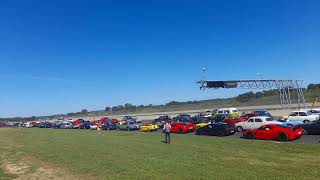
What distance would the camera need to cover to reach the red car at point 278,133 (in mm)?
31109

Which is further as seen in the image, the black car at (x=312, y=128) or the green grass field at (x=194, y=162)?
the black car at (x=312, y=128)

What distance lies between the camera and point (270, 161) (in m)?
20.7

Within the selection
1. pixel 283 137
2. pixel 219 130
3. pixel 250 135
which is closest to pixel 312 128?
pixel 283 137

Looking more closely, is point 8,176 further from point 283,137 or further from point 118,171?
point 283,137

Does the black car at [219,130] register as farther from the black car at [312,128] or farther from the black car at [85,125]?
the black car at [85,125]

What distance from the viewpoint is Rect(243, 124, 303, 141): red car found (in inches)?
1225

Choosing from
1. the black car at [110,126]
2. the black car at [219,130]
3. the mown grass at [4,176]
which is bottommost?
the mown grass at [4,176]

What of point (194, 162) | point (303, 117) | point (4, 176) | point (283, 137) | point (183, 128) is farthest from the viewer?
point (183, 128)

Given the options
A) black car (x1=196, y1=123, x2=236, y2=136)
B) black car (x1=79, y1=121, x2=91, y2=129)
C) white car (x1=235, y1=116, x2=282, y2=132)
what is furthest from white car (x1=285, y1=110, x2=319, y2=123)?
black car (x1=79, y1=121, x2=91, y2=129)

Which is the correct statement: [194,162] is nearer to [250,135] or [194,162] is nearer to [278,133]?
[278,133]

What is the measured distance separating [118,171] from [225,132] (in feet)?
69.5

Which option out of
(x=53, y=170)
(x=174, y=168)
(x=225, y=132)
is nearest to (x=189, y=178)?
(x=174, y=168)

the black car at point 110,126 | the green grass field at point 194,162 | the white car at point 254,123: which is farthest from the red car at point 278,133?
the black car at point 110,126

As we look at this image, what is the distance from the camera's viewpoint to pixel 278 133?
31703 millimetres
